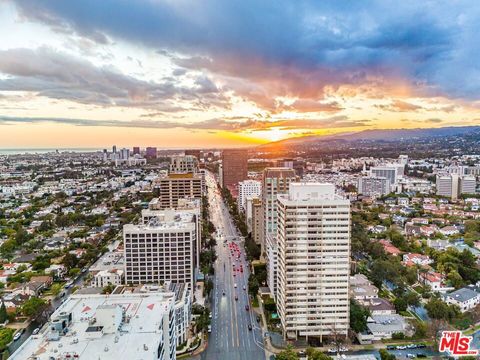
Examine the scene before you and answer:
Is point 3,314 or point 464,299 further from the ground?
point 464,299

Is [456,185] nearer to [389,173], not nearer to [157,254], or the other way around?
[389,173]

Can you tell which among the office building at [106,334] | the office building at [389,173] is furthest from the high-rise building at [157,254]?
the office building at [389,173]

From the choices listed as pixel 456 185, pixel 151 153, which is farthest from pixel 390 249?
pixel 151 153

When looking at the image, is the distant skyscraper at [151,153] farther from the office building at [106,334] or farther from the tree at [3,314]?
the office building at [106,334]

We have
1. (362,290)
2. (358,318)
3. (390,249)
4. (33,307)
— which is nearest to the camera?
(358,318)

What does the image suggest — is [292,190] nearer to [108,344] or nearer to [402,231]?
[108,344]

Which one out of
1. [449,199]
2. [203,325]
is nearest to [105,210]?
[203,325]
